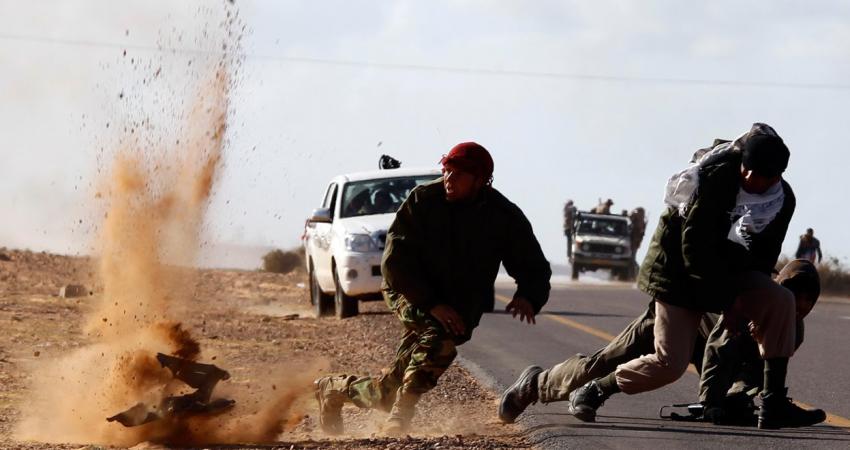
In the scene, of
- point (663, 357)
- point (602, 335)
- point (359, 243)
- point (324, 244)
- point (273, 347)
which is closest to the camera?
point (663, 357)

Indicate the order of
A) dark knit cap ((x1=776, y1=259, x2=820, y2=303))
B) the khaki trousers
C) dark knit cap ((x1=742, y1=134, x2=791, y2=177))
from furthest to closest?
dark knit cap ((x1=776, y1=259, x2=820, y2=303)) < the khaki trousers < dark knit cap ((x1=742, y1=134, x2=791, y2=177))

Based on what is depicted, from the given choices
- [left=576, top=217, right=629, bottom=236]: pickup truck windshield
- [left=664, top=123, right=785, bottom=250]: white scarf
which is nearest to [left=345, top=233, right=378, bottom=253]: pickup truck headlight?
[left=664, top=123, right=785, bottom=250]: white scarf

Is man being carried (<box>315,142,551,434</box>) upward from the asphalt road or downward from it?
upward

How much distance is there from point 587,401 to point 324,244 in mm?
11067

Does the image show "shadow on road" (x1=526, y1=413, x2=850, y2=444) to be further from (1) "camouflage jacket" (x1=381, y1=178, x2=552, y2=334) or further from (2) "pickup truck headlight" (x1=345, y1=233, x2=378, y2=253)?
(2) "pickup truck headlight" (x1=345, y1=233, x2=378, y2=253)

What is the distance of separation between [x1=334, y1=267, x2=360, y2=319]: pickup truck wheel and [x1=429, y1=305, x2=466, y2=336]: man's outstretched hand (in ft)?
36.6

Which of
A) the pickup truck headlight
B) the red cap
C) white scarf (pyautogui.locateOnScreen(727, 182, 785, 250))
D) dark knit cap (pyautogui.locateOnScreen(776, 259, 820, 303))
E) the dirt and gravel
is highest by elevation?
the red cap

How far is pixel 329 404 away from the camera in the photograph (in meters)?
8.89

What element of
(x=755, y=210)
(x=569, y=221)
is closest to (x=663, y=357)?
(x=755, y=210)

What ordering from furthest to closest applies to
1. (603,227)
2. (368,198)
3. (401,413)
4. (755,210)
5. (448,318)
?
(603,227) → (368,198) → (401,413) → (448,318) → (755,210)

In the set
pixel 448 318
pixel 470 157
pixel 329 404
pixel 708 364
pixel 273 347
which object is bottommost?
pixel 273 347

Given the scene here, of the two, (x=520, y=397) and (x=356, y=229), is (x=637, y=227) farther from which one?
(x=520, y=397)

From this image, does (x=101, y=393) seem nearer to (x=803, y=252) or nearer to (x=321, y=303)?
(x=321, y=303)

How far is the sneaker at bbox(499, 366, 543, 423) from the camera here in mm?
9141
